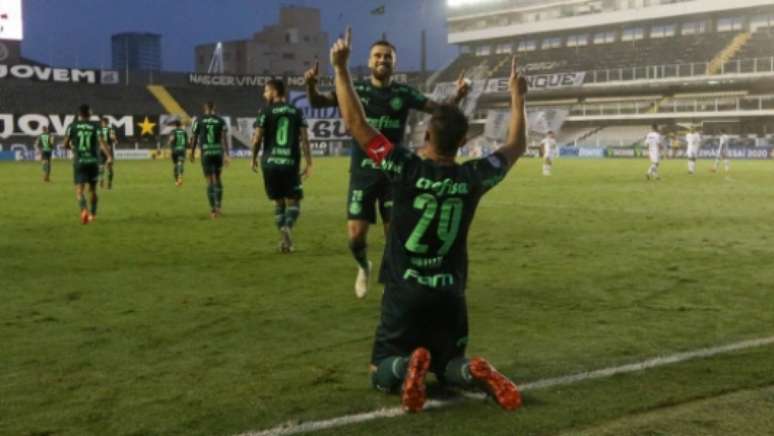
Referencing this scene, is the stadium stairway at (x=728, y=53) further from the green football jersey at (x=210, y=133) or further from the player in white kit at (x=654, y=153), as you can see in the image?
the green football jersey at (x=210, y=133)

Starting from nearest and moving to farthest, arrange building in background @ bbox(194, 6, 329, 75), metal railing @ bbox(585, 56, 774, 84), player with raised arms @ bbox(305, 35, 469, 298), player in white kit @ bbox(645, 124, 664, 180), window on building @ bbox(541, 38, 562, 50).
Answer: player with raised arms @ bbox(305, 35, 469, 298)
player in white kit @ bbox(645, 124, 664, 180)
metal railing @ bbox(585, 56, 774, 84)
window on building @ bbox(541, 38, 562, 50)
building in background @ bbox(194, 6, 329, 75)

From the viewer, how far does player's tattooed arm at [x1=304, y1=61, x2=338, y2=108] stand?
6.74 m

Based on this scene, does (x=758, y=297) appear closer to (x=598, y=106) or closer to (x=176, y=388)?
(x=176, y=388)

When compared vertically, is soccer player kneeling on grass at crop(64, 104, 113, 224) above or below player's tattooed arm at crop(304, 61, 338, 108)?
below

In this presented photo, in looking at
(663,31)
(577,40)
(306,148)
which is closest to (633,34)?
(663,31)

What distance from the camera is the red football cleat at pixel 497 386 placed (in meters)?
4.76

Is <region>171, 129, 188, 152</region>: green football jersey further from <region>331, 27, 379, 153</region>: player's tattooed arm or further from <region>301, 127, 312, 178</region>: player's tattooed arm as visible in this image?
<region>331, 27, 379, 153</region>: player's tattooed arm

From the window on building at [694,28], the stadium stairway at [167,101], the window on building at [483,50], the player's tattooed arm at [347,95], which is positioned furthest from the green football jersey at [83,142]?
the window on building at [483,50]

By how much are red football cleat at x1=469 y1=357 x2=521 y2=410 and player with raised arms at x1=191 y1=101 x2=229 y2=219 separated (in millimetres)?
12864

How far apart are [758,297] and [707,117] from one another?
63.3 meters

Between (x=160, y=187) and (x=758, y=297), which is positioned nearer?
(x=758, y=297)

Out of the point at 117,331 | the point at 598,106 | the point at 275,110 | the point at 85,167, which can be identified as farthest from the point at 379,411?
the point at 598,106

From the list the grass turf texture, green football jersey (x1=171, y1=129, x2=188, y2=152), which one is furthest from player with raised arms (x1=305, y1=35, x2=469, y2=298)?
A: green football jersey (x1=171, y1=129, x2=188, y2=152)

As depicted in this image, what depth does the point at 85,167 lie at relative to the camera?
1633 centimetres
